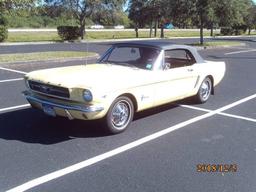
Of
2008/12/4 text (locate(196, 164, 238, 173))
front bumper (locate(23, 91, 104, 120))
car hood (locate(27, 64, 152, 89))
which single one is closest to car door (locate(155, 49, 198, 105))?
car hood (locate(27, 64, 152, 89))

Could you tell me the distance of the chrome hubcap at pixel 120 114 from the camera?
18.4ft

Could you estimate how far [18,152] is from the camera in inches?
189

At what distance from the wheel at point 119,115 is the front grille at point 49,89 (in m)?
0.71

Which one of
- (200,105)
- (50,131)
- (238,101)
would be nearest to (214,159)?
(50,131)

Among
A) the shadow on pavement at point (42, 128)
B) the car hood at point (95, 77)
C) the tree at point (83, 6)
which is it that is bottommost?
the shadow on pavement at point (42, 128)

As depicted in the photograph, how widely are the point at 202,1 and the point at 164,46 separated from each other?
18995 mm

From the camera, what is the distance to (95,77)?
557 cm

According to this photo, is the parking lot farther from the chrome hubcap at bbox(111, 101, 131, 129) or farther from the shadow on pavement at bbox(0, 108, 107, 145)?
the chrome hubcap at bbox(111, 101, 131, 129)

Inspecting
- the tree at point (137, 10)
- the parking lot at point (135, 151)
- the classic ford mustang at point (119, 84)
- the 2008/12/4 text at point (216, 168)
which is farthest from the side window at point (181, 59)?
the tree at point (137, 10)

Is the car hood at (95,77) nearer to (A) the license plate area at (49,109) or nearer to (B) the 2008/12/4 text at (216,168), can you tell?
(A) the license plate area at (49,109)

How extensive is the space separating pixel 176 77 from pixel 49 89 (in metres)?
2.41

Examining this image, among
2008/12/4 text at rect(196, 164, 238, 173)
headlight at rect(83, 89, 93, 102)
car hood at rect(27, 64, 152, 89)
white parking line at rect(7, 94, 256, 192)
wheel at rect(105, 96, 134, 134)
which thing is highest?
car hood at rect(27, 64, 152, 89)

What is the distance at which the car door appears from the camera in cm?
641

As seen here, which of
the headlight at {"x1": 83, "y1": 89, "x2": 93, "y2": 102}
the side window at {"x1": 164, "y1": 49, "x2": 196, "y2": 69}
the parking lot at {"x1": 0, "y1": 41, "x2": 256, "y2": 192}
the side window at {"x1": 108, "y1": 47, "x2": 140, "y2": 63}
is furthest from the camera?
the side window at {"x1": 164, "y1": 49, "x2": 196, "y2": 69}
